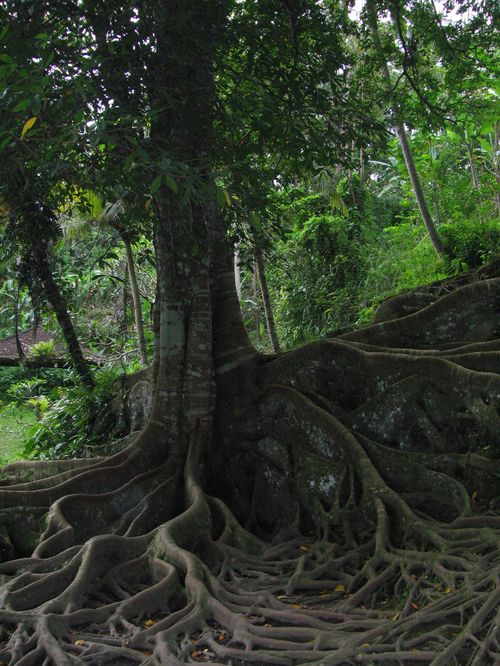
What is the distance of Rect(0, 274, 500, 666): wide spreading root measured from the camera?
3846 millimetres

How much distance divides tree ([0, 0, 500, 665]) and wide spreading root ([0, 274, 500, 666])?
0.02m

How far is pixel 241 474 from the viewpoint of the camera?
664cm

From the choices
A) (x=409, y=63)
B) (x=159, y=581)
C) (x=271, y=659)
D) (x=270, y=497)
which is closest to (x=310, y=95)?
(x=409, y=63)

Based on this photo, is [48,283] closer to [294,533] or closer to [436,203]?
[294,533]

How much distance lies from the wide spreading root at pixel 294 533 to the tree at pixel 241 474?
2cm

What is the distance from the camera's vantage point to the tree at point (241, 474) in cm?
400

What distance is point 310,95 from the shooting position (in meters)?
7.19

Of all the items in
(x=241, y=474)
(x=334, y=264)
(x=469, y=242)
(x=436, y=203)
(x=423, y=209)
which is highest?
(x=436, y=203)

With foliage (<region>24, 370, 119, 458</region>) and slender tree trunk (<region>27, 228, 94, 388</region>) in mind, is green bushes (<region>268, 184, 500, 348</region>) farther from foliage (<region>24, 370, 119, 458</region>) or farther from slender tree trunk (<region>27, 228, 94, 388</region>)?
foliage (<region>24, 370, 119, 458</region>)

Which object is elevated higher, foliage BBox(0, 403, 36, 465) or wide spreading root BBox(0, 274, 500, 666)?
foliage BBox(0, 403, 36, 465)

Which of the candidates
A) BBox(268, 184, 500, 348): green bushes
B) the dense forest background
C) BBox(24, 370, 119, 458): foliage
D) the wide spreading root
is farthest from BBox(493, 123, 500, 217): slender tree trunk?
BBox(24, 370, 119, 458): foliage

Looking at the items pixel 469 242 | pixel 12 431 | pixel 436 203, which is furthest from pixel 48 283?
pixel 436 203

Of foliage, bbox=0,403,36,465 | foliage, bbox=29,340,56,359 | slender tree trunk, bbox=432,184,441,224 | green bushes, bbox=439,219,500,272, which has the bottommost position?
foliage, bbox=0,403,36,465

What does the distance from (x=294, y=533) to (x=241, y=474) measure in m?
1.00
